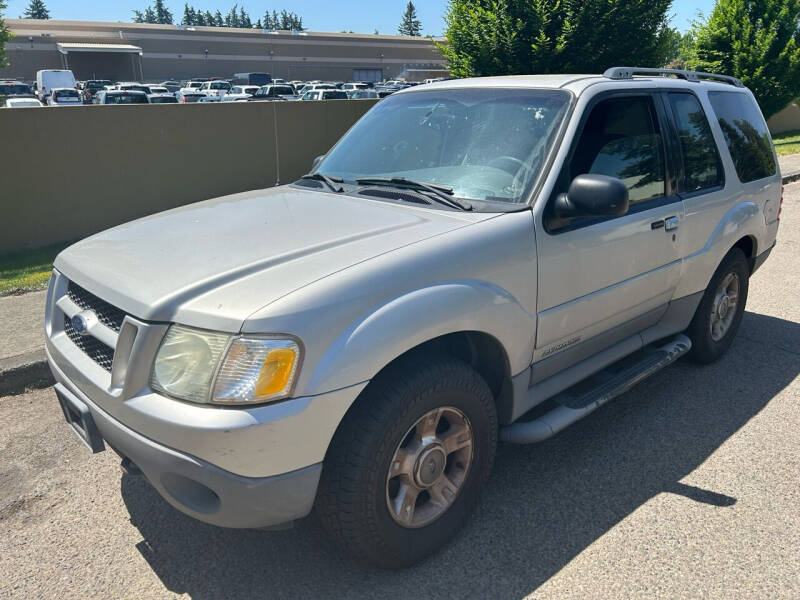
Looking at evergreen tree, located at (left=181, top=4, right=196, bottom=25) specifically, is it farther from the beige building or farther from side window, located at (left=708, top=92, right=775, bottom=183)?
side window, located at (left=708, top=92, right=775, bottom=183)

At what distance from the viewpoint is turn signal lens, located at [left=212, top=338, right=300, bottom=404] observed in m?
2.20

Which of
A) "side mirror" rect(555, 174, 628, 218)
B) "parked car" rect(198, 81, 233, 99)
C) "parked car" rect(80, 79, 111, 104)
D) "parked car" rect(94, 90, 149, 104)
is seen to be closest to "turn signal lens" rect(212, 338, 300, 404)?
"side mirror" rect(555, 174, 628, 218)

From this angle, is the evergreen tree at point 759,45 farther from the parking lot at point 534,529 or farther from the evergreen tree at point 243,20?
the evergreen tree at point 243,20

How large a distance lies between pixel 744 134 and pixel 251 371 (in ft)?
12.9

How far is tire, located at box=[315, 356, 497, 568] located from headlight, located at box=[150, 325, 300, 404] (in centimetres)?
35

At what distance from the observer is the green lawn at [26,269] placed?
656 centimetres

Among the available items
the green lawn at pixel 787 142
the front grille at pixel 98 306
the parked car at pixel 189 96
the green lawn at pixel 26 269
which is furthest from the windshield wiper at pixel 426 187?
the parked car at pixel 189 96

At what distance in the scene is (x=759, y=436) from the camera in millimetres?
3740

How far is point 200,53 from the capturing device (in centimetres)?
6981

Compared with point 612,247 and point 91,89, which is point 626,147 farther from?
point 91,89

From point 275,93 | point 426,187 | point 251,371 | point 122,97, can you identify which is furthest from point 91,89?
point 251,371

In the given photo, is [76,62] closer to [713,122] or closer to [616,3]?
[616,3]

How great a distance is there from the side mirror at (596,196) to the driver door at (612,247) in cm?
11

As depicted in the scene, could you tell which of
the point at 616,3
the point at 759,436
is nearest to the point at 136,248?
the point at 759,436
